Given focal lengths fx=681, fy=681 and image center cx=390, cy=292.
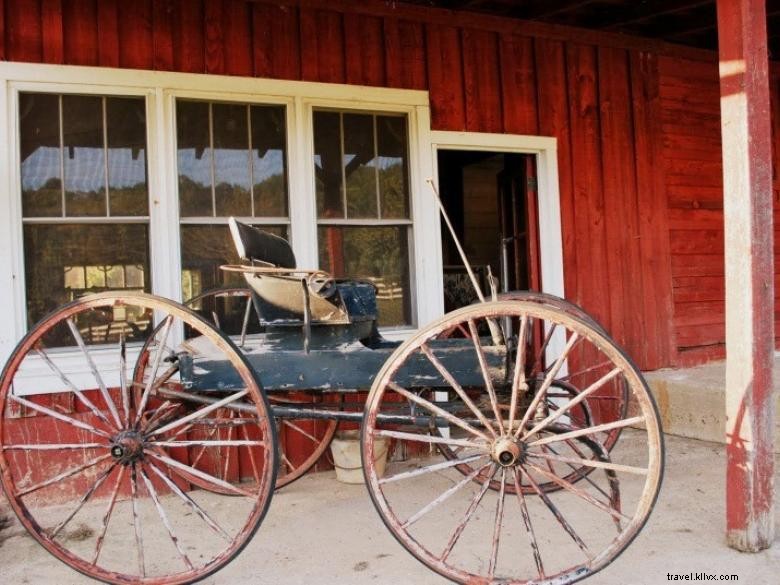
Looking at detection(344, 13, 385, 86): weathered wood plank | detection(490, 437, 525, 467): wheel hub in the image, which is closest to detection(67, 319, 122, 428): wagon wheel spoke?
detection(490, 437, 525, 467): wheel hub

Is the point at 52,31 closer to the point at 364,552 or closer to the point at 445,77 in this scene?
the point at 445,77

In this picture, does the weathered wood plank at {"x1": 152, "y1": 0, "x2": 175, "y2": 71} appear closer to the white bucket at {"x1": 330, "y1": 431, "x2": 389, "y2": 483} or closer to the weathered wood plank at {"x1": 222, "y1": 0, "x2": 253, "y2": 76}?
the weathered wood plank at {"x1": 222, "y1": 0, "x2": 253, "y2": 76}

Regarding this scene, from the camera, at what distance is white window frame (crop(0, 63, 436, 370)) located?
11.7 ft

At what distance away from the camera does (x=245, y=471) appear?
405cm

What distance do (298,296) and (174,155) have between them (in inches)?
63.2

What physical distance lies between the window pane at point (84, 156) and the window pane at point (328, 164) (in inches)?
48.9

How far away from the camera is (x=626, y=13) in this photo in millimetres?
4781

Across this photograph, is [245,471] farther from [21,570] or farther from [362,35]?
[362,35]

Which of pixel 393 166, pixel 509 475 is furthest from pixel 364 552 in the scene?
pixel 393 166

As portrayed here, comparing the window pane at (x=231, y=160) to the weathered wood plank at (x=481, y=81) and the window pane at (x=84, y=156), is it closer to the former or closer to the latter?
the window pane at (x=84, y=156)

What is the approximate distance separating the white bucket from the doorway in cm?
125

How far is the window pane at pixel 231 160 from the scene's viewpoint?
4027 mm

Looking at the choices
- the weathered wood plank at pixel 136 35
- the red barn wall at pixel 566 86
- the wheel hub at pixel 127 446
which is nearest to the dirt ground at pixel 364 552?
the wheel hub at pixel 127 446

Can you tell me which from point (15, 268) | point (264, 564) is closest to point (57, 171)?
point (15, 268)
